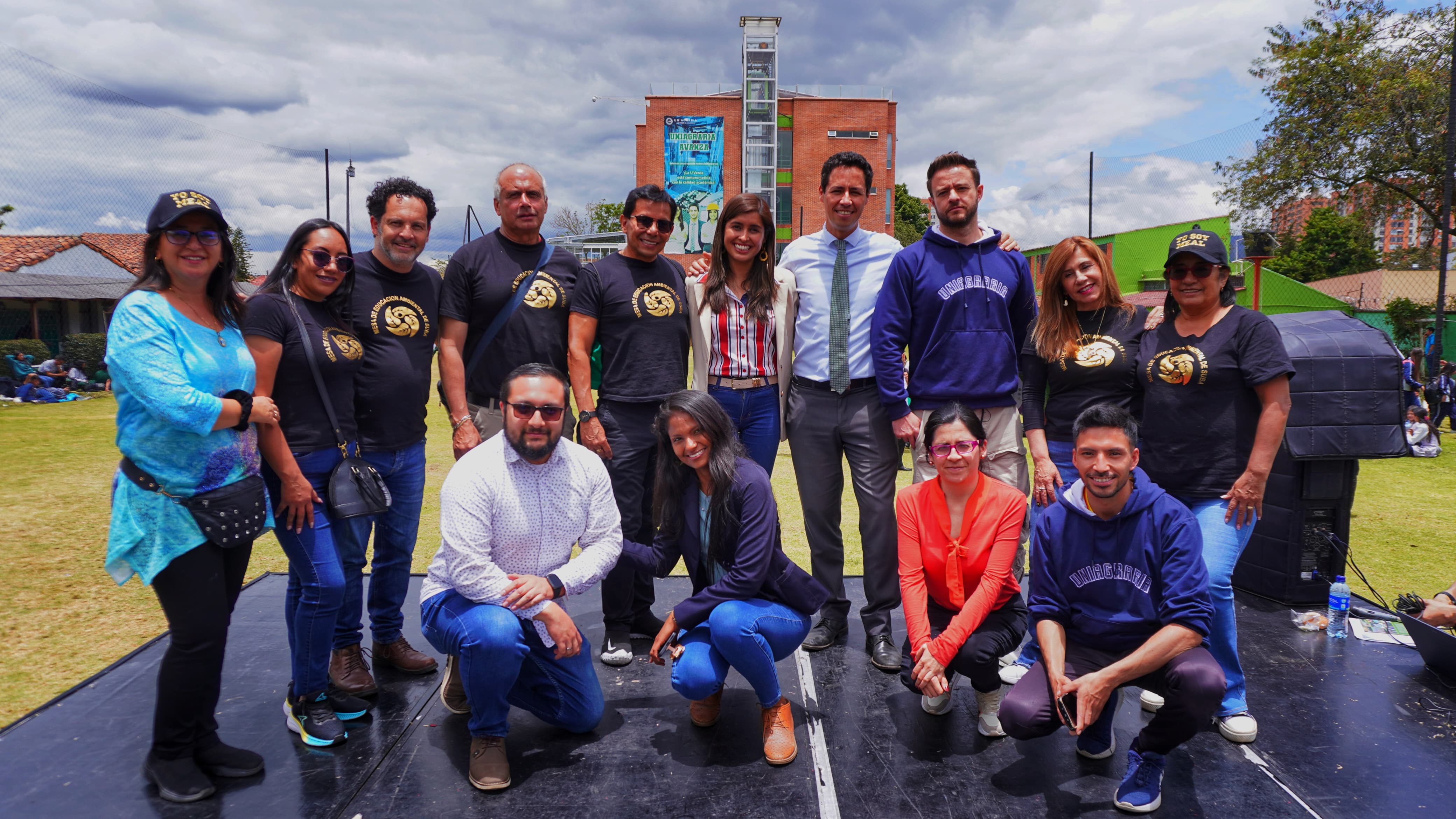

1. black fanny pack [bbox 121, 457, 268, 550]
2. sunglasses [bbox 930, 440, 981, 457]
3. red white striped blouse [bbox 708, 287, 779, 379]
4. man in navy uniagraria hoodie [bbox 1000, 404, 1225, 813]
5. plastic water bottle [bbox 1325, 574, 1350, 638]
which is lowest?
plastic water bottle [bbox 1325, 574, 1350, 638]

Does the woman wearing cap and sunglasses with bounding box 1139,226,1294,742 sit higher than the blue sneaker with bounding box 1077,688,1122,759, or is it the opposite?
the woman wearing cap and sunglasses with bounding box 1139,226,1294,742

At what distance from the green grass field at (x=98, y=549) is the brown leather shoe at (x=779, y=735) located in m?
2.40

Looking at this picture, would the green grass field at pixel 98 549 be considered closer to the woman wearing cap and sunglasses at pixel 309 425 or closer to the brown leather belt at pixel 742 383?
the woman wearing cap and sunglasses at pixel 309 425

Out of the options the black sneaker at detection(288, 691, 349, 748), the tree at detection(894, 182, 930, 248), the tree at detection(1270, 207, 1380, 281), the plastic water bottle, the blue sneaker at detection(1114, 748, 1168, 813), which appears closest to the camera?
the blue sneaker at detection(1114, 748, 1168, 813)

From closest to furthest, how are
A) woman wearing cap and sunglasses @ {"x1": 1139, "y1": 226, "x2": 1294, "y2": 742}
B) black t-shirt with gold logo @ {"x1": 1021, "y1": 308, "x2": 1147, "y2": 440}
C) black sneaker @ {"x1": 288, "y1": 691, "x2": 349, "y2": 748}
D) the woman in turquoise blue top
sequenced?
1. the woman in turquoise blue top
2. black sneaker @ {"x1": 288, "y1": 691, "x2": 349, "y2": 748}
3. woman wearing cap and sunglasses @ {"x1": 1139, "y1": 226, "x2": 1294, "y2": 742}
4. black t-shirt with gold logo @ {"x1": 1021, "y1": 308, "x2": 1147, "y2": 440}

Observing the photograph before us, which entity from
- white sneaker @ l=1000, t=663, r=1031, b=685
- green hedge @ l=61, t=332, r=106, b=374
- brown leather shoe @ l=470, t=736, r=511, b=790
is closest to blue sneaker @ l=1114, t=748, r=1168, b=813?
white sneaker @ l=1000, t=663, r=1031, b=685

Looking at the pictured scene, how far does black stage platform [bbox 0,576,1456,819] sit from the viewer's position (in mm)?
2449

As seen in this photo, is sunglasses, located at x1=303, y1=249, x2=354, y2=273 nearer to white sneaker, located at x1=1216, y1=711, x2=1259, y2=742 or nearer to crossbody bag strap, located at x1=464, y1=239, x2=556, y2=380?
crossbody bag strap, located at x1=464, y1=239, x2=556, y2=380

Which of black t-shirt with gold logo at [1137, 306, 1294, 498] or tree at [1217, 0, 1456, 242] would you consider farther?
tree at [1217, 0, 1456, 242]

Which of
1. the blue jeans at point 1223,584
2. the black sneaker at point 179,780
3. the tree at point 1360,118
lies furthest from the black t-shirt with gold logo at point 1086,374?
the tree at point 1360,118

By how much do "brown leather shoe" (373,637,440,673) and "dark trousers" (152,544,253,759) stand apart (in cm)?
86

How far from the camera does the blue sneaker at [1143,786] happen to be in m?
2.42

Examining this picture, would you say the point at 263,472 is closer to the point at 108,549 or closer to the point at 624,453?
the point at 108,549

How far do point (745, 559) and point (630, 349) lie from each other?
1137 millimetres
